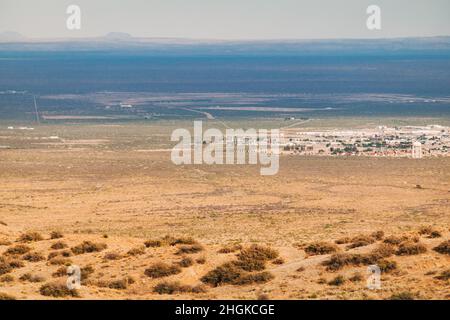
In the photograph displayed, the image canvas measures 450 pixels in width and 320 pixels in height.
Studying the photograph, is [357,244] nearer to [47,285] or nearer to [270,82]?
[47,285]

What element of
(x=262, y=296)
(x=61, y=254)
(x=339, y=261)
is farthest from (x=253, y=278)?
(x=61, y=254)

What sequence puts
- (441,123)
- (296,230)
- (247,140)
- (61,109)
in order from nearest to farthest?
(296,230)
(247,140)
(441,123)
(61,109)

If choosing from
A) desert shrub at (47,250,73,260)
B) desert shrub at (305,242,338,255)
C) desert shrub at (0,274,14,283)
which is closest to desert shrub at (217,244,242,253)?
desert shrub at (305,242,338,255)

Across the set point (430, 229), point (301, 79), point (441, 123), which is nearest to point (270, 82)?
point (301, 79)

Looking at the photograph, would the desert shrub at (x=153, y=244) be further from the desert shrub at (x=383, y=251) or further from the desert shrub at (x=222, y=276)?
the desert shrub at (x=383, y=251)

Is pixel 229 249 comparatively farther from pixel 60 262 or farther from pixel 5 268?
pixel 5 268
